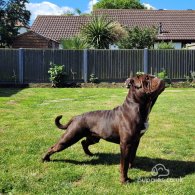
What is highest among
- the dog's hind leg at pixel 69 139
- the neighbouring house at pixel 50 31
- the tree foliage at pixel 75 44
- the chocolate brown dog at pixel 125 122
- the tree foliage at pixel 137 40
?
the neighbouring house at pixel 50 31

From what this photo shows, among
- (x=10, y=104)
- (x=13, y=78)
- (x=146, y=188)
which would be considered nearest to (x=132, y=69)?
(x=13, y=78)

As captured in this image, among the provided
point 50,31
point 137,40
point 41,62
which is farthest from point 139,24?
point 41,62

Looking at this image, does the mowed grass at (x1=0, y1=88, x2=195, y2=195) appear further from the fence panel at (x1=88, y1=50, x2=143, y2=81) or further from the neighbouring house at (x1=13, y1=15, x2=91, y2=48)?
the neighbouring house at (x1=13, y1=15, x2=91, y2=48)

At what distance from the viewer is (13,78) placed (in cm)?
2038

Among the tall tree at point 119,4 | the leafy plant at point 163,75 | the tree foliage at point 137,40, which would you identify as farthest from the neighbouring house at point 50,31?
the tall tree at point 119,4

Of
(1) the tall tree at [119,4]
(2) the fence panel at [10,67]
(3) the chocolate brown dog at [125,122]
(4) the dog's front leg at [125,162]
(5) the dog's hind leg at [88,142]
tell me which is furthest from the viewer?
(1) the tall tree at [119,4]

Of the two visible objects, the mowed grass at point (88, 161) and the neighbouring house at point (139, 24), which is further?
the neighbouring house at point (139, 24)

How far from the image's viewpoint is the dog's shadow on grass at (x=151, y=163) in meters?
5.85

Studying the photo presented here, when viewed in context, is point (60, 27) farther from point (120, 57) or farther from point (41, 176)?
point (41, 176)

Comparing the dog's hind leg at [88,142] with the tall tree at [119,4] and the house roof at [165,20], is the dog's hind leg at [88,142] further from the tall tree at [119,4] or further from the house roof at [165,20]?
the tall tree at [119,4]

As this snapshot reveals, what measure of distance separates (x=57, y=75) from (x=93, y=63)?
197cm

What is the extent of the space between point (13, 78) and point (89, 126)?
49.1 feet

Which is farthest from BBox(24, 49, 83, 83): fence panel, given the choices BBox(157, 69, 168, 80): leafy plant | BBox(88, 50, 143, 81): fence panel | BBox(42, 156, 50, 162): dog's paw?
BBox(42, 156, 50, 162): dog's paw

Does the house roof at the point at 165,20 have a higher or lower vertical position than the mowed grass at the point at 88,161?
higher
